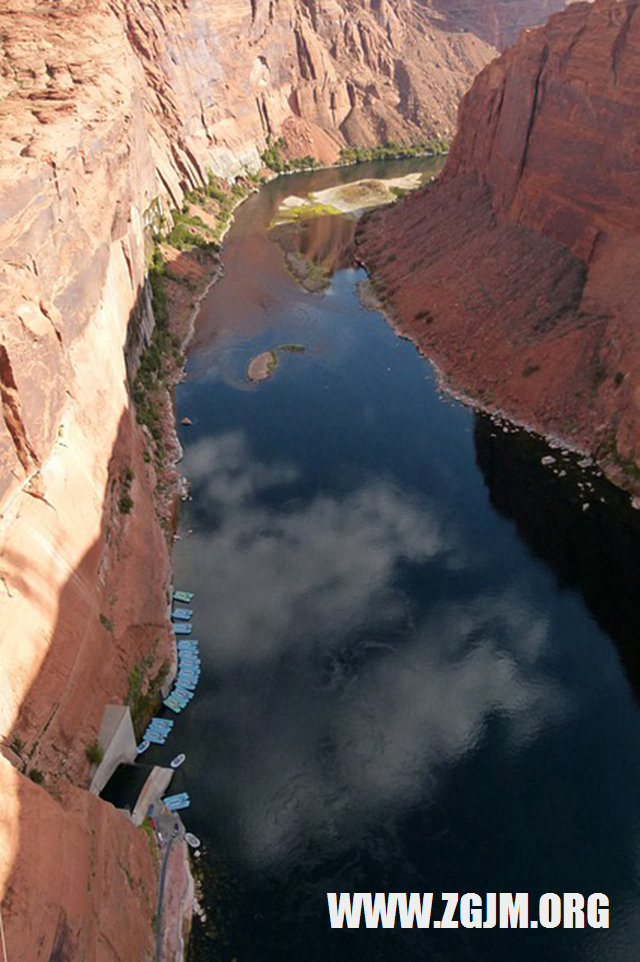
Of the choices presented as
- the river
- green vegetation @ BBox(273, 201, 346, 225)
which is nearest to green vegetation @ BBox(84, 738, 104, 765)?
the river

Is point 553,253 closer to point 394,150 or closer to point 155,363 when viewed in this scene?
point 155,363

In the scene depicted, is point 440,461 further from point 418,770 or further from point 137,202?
point 137,202

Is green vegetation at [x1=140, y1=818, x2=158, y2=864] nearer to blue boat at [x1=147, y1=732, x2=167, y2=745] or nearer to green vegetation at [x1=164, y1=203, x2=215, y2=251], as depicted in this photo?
blue boat at [x1=147, y1=732, x2=167, y2=745]

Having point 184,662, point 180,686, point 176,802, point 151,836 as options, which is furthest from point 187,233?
point 151,836

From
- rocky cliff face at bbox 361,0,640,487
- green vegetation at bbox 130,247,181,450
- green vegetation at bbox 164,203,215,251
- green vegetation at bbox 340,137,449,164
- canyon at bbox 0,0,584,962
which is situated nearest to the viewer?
canyon at bbox 0,0,584,962

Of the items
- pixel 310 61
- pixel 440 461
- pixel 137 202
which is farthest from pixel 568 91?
pixel 310 61

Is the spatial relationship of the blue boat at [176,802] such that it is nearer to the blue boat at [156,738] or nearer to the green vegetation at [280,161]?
the blue boat at [156,738]
